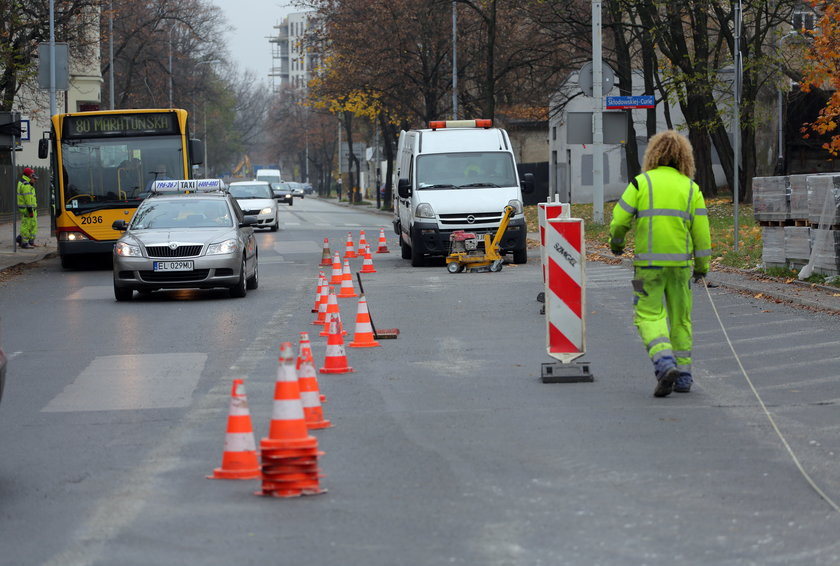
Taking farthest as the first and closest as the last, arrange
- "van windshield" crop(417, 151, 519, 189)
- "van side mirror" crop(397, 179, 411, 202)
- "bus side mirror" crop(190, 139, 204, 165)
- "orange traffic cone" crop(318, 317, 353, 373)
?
"bus side mirror" crop(190, 139, 204, 165)
"van side mirror" crop(397, 179, 411, 202)
"van windshield" crop(417, 151, 519, 189)
"orange traffic cone" crop(318, 317, 353, 373)

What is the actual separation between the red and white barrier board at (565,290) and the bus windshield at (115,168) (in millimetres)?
17070

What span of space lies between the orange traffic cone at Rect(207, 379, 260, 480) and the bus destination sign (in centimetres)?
2064

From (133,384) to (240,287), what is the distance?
26.8 feet

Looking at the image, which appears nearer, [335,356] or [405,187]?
[335,356]

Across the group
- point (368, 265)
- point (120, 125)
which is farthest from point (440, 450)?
point (120, 125)

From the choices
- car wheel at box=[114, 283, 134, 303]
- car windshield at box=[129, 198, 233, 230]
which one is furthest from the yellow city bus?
car wheel at box=[114, 283, 134, 303]

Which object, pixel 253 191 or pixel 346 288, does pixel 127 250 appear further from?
pixel 253 191

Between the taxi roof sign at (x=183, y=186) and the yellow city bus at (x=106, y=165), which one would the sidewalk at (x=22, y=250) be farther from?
the taxi roof sign at (x=183, y=186)

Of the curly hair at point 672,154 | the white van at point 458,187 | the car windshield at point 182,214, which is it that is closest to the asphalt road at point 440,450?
the curly hair at point 672,154

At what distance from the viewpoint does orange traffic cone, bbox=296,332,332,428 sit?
7.90 m

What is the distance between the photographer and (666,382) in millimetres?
9594

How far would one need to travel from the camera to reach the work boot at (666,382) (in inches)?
375

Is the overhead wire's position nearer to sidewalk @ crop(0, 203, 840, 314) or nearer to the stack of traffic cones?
the stack of traffic cones

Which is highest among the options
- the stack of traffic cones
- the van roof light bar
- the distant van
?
the van roof light bar
